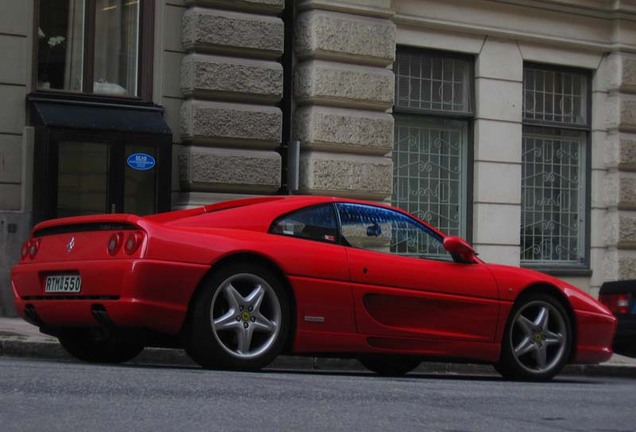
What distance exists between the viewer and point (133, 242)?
8594 millimetres

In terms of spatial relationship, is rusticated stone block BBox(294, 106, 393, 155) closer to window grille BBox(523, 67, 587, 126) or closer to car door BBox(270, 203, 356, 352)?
window grille BBox(523, 67, 587, 126)

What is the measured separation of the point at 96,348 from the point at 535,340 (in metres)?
3.26

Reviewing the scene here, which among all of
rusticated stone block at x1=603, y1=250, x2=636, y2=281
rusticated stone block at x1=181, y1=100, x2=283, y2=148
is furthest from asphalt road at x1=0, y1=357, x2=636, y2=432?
rusticated stone block at x1=603, y1=250, x2=636, y2=281

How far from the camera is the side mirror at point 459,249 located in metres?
9.82

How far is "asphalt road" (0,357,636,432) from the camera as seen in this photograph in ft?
19.6

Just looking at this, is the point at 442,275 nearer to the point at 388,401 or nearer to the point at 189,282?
the point at 189,282

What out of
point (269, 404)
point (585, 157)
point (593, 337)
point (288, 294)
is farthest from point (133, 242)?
point (585, 157)

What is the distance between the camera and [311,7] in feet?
52.4

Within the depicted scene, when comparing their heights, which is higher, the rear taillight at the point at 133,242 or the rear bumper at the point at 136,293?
the rear taillight at the point at 133,242

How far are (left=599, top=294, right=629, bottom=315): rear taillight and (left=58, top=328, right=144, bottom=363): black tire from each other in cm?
447

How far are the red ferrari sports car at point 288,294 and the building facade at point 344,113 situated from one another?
5.23 m

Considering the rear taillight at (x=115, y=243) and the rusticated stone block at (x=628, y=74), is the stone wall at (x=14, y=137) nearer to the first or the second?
the rear taillight at (x=115, y=243)

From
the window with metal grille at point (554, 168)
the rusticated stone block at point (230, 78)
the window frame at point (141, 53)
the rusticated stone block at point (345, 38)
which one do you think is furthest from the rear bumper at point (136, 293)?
the window with metal grille at point (554, 168)

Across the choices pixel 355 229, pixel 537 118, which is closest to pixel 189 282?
pixel 355 229
